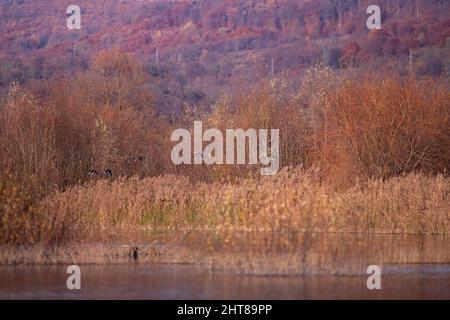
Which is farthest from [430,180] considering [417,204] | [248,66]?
[248,66]

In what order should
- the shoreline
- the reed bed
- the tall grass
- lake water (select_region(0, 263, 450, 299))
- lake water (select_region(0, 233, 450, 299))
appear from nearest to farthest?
lake water (select_region(0, 263, 450, 299)) → lake water (select_region(0, 233, 450, 299)) → the shoreline → the tall grass → the reed bed

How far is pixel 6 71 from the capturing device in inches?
3137

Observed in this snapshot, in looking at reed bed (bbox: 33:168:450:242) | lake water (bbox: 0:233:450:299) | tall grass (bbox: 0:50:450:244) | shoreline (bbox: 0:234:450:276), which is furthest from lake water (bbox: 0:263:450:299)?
reed bed (bbox: 33:168:450:242)

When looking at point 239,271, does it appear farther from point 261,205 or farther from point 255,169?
point 255,169

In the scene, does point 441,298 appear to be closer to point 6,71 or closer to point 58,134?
point 58,134

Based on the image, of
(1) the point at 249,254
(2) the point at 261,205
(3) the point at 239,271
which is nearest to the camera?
(3) the point at 239,271

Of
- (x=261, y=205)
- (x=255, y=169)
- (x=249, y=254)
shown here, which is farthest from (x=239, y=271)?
(x=255, y=169)

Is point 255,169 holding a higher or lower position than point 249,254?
higher

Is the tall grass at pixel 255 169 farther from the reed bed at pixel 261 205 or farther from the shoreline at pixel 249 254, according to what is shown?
the shoreline at pixel 249 254

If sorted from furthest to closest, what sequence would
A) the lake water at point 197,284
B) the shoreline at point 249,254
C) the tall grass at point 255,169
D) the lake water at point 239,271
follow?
1. the tall grass at point 255,169
2. the shoreline at point 249,254
3. the lake water at point 239,271
4. the lake water at point 197,284

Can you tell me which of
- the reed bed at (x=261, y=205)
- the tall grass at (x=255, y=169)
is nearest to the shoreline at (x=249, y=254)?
the tall grass at (x=255, y=169)

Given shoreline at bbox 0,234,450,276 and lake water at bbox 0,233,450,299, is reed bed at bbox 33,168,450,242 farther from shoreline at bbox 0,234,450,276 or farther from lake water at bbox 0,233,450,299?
lake water at bbox 0,233,450,299
